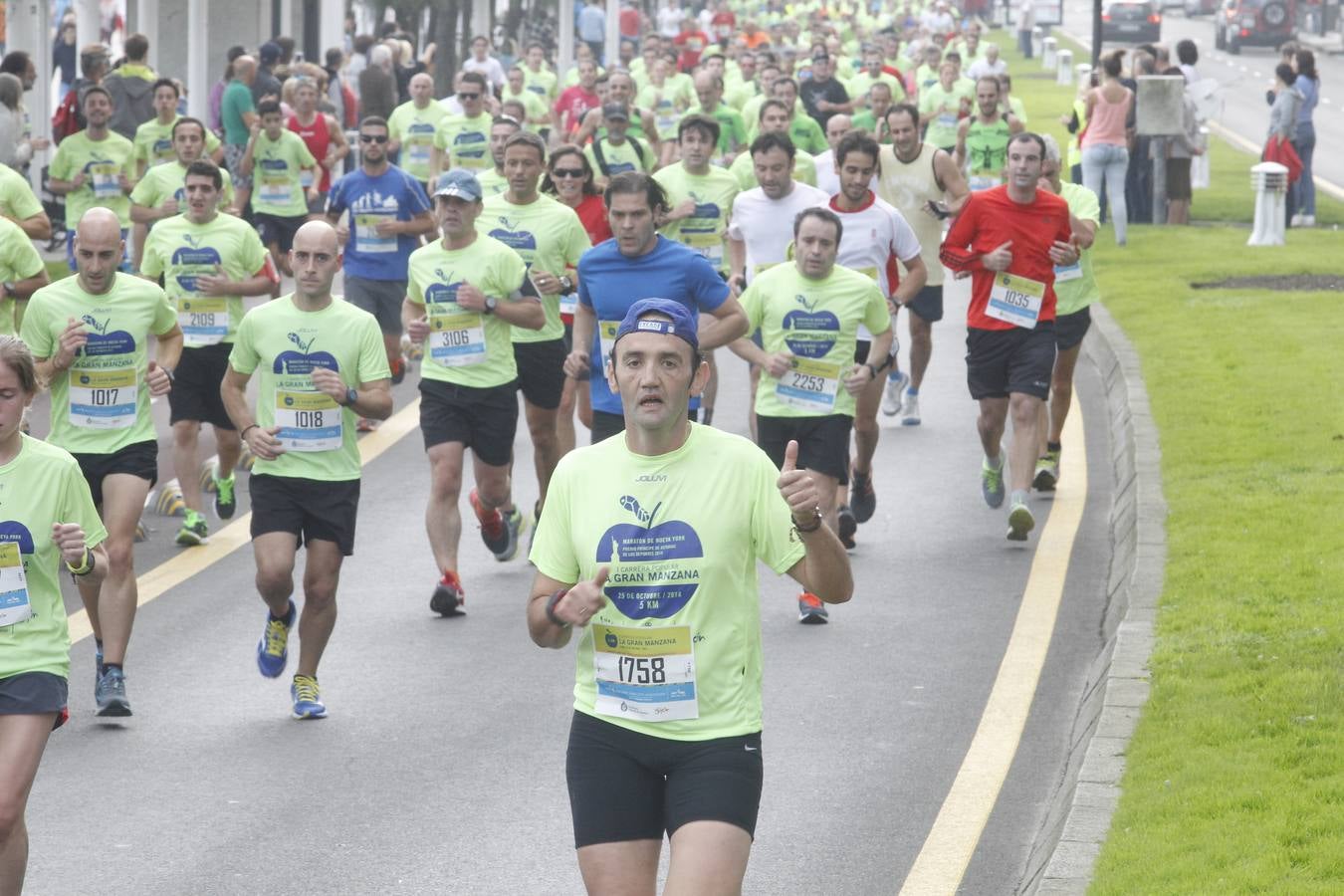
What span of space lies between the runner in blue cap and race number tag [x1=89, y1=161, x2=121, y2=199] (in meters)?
11.9

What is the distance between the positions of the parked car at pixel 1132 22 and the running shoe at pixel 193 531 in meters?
60.7

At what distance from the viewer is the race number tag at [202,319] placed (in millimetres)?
11945

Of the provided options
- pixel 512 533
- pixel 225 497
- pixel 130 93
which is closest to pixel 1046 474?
pixel 512 533

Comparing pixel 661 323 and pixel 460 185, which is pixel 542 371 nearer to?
pixel 460 185

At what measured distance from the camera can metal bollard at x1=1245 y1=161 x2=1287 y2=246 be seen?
78.6ft

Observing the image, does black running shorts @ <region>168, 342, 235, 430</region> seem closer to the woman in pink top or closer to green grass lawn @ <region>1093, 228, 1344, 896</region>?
green grass lawn @ <region>1093, 228, 1344, 896</region>

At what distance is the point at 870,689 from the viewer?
9266 millimetres

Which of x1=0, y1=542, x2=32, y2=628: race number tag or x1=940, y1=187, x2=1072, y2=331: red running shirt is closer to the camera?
x1=0, y1=542, x2=32, y2=628: race number tag

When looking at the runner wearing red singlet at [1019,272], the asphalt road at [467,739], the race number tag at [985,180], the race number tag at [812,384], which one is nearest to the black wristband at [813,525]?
the asphalt road at [467,739]

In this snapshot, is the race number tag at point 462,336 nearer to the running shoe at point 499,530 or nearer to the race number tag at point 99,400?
the running shoe at point 499,530

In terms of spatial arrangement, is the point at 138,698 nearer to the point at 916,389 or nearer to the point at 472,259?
the point at 472,259

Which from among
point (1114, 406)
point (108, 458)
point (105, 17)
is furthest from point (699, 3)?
point (108, 458)

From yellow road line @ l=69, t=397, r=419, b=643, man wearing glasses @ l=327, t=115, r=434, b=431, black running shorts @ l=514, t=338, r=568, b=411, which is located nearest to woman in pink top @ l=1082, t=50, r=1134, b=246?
man wearing glasses @ l=327, t=115, r=434, b=431

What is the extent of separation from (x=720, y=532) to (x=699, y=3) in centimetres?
7902
